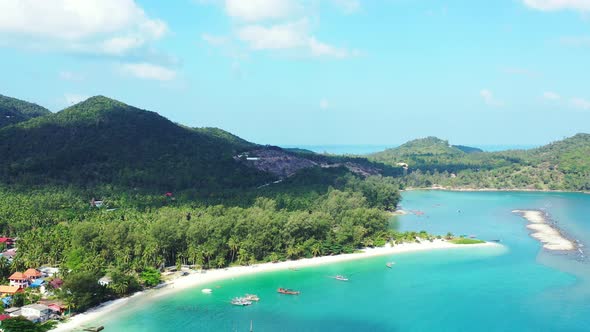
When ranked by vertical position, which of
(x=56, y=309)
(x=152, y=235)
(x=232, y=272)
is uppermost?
(x=152, y=235)

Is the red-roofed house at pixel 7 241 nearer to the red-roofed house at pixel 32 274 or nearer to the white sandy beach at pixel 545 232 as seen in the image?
the red-roofed house at pixel 32 274

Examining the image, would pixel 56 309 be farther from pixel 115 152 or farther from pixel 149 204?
pixel 115 152

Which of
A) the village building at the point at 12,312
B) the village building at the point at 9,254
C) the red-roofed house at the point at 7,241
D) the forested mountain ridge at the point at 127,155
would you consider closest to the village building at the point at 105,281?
the village building at the point at 12,312

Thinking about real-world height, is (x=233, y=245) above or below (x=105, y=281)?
above

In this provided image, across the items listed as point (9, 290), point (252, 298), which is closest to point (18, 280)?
point (9, 290)

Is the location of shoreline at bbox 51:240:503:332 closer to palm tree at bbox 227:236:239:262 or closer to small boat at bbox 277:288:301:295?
palm tree at bbox 227:236:239:262

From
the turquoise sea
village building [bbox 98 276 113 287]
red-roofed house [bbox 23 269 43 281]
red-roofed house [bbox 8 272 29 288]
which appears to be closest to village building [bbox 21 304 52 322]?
the turquoise sea

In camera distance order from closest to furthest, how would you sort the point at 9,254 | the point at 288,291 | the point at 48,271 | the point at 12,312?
1. the point at 12,312
2. the point at 48,271
3. the point at 288,291
4. the point at 9,254
